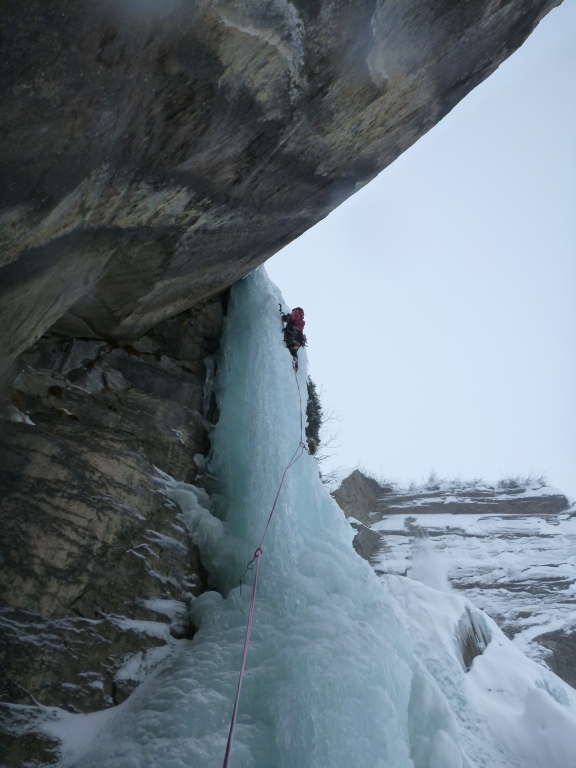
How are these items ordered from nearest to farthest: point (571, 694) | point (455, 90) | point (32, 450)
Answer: point (32, 450) → point (455, 90) → point (571, 694)

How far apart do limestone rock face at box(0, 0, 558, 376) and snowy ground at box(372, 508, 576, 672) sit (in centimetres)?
1074

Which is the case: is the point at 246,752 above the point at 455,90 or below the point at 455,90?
below

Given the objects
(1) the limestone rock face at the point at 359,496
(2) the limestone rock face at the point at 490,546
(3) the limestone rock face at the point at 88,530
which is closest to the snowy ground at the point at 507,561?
(2) the limestone rock face at the point at 490,546

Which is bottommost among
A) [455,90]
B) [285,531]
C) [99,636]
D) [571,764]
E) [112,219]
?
[571,764]

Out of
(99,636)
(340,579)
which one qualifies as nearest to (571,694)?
(340,579)

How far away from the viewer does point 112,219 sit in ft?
10.1

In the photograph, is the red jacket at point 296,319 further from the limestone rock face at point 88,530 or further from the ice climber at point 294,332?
the limestone rock face at point 88,530

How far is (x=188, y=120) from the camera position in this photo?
2.75 meters

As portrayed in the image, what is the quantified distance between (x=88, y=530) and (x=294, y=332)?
370cm

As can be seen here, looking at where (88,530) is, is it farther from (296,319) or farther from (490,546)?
(490,546)

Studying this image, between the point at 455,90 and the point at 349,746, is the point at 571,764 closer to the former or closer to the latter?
the point at 349,746

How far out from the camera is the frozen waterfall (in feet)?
9.27

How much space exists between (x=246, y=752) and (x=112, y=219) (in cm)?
335

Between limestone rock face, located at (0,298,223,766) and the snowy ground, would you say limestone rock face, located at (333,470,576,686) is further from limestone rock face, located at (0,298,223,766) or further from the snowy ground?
limestone rock face, located at (0,298,223,766)
